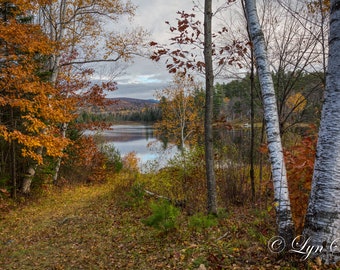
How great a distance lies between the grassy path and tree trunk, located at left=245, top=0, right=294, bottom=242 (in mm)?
462

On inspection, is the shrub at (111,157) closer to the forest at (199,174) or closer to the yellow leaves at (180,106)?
the forest at (199,174)

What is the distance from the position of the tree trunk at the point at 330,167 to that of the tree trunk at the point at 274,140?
396 mm

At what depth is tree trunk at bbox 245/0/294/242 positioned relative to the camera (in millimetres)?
3199

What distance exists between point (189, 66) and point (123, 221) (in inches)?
168

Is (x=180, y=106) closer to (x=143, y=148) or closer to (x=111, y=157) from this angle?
(x=111, y=157)

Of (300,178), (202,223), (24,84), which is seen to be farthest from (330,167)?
(24,84)

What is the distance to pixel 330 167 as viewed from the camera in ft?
8.82

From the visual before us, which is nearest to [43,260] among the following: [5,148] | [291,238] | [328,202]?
[291,238]

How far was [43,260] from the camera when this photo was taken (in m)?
5.00

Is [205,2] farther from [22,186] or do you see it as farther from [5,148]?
[22,186]

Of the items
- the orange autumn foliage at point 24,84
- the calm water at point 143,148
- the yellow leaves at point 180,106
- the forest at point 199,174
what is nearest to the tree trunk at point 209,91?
the forest at point 199,174

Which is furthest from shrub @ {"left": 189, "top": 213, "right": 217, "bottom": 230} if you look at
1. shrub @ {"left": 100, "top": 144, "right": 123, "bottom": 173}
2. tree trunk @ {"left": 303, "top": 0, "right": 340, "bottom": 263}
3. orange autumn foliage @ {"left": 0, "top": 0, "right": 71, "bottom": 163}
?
shrub @ {"left": 100, "top": 144, "right": 123, "bottom": 173}

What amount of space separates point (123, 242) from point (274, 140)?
150 inches

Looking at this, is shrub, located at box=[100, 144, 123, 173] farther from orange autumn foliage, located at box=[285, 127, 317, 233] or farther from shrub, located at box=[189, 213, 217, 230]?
orange autumn foliage, located at box=[285, 127, 317, 233]
